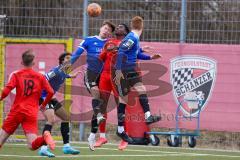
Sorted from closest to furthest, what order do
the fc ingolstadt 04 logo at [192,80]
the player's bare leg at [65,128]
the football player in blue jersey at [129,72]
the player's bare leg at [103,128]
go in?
1. the player's bare leg at [65,128]
2. the football player in blue jersey at [129,72]
3. the player's bare leg at [103,128]
4. the fc ingolstadt 04 logo at [192,80]

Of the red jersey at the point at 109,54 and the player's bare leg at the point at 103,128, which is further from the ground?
the red jersey at the point at 109,54

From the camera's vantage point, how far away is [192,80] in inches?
709

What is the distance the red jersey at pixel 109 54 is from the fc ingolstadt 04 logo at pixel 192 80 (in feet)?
11.2

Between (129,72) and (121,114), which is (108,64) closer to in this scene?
(129,72)

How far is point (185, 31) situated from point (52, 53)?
10.4ft

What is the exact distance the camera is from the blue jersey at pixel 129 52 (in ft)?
46.7

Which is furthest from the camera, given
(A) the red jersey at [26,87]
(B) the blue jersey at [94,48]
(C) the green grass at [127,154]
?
(B) the blue jersey at [94,48]

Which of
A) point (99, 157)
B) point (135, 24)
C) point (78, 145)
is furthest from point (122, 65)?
point (78, 145)

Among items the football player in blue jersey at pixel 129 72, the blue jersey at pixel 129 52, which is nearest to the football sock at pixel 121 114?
the football player in blue jersey at pixel 129 72

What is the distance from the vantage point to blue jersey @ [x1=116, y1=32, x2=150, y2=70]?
14242 millimetres

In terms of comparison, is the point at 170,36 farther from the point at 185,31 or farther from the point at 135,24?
the point at 135,24

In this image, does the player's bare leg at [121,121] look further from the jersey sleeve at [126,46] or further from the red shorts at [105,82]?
the jersey sleeve at [126,46]

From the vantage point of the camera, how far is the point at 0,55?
1909cm

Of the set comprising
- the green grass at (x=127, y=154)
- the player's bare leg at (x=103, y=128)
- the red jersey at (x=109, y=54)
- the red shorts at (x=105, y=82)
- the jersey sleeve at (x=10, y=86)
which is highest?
the red jersey at (x=109, y=54)
